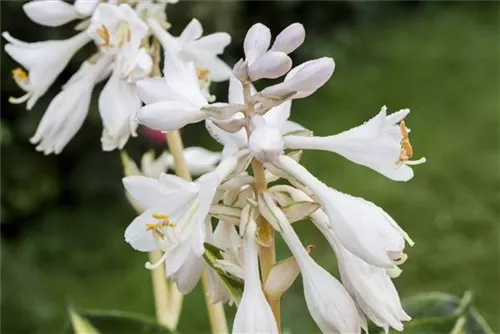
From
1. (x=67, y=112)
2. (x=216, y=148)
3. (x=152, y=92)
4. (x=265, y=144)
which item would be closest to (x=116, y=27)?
(x=67, y=112)


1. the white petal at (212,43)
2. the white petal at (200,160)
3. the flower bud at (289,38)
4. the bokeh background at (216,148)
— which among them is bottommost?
the bokeh background at (216,148)

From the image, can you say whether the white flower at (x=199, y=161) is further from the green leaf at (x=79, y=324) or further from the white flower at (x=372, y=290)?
the white flower at (x=372, y=290)

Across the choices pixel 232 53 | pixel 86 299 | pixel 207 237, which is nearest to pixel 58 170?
pixel 86 299

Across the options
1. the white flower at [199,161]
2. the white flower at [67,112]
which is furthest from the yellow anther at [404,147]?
the white flower at [199,161]

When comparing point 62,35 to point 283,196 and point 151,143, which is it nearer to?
point 151,143

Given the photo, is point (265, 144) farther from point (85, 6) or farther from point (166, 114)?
point (85, 6)

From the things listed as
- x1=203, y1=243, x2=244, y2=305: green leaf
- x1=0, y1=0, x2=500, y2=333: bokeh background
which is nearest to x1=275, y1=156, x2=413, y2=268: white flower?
x1=203, y1=243, x2=244, y2=305: green leaf
